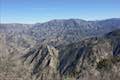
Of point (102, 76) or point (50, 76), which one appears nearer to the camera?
point (102, 76)

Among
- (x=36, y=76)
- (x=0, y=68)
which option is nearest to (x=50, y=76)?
(x=36, y=76)

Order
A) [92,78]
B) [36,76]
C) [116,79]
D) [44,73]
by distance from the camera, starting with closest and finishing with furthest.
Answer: [116,79]
[92,78]
[36,76]
[44,73]

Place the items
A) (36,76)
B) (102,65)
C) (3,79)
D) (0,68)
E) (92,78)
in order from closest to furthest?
(92,78)
(102,65)
(3,79)
(0,68)
(36,76)

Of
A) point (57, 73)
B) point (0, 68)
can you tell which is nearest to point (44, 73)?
point (57, 73)

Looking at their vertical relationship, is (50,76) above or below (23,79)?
below

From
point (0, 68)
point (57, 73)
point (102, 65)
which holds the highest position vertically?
point (102, 65)

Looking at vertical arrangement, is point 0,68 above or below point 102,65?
below

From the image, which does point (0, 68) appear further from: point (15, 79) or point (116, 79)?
point (116, 79)

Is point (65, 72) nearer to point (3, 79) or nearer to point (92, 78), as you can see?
point (3, 79)

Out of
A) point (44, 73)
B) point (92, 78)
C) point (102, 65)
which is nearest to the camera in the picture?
point (92, 78)
